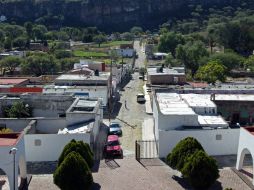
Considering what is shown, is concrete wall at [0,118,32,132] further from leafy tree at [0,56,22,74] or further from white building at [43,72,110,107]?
leafy tree at [0,56,22,74]

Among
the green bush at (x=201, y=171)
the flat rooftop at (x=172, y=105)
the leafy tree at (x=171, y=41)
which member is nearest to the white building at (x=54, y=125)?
the flat rooftop at (x=172, y=105)

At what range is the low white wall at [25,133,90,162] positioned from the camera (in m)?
20.8

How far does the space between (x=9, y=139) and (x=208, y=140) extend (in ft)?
30.5

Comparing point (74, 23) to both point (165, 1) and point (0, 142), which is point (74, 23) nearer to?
point (165, 1)

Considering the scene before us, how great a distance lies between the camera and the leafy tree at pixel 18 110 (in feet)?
80.7

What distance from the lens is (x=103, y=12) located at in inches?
4331

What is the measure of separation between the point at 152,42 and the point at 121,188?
60.4 meters

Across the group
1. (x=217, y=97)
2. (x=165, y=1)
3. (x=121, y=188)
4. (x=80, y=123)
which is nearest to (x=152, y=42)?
(x=165, y=1)

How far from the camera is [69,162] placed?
1677cm

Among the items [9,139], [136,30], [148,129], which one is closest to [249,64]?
[148,129]

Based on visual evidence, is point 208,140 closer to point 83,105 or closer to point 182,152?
point 182,152

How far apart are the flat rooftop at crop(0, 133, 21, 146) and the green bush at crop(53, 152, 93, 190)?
1998 millimetres

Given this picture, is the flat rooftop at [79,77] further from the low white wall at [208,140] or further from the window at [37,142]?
the low white wall at [208,140]

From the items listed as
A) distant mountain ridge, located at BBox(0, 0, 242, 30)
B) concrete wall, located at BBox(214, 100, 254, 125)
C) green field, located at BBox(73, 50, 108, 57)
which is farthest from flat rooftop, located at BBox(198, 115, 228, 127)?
distant mountain ridge, located at BBox(0, 0, 242, 30)
